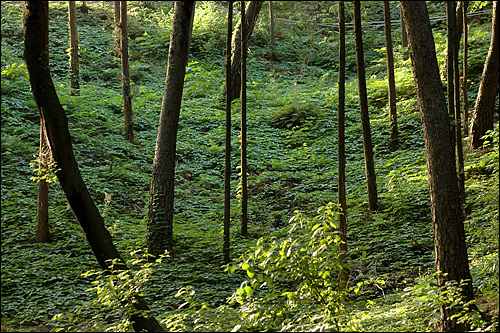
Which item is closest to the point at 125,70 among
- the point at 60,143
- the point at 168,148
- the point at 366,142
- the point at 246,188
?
the point at 168,148

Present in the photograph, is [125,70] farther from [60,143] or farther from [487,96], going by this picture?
[487,96]

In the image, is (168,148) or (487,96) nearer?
(168,148)

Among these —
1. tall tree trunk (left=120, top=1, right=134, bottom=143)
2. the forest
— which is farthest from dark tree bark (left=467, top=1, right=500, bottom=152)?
tall tree trunk (left=120, top=1, right=134, bottom=143)

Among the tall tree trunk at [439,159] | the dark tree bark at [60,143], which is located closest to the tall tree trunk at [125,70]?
the dark tree bark at [60,143]

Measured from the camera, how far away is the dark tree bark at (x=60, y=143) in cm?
479

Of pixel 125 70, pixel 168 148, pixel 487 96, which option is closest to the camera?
pixel 168 148

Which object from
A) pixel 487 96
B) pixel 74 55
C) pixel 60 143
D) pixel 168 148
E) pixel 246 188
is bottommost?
pixel 246 188

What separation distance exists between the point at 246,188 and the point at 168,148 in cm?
201

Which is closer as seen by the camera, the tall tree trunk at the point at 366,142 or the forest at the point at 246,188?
the forest at the point at 246,188

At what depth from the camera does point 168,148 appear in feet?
30.5

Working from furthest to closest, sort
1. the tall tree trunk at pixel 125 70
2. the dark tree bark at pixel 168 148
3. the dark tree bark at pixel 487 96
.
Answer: the tall tree trunk at pixel 125 70, the dark tree bark at pixel 487 96, the dark tree bark at pixel 168 148

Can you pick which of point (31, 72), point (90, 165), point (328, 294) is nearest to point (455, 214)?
point (328, 294)

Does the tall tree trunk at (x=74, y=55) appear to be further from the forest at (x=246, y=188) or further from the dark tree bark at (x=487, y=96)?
the dark tree bark at (x=487, y=96)

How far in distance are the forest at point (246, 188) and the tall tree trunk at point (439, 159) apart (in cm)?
2
